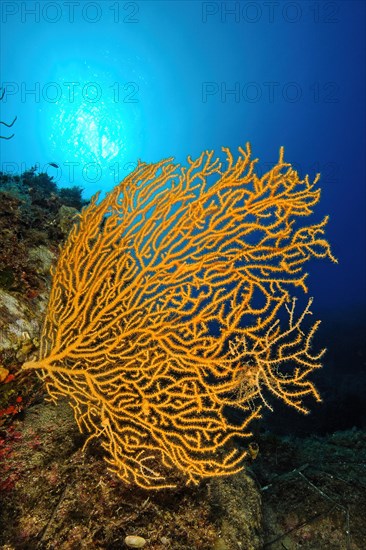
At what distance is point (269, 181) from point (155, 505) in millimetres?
3480

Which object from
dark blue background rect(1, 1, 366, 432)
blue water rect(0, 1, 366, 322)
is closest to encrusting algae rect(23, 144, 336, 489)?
dark blue background rect(1, 1, 366, 432)

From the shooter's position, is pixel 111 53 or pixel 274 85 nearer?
pixel 111 53

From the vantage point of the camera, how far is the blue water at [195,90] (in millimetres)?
60094

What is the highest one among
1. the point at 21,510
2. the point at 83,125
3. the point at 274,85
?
the point at 274,85

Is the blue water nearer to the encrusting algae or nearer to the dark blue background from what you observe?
the dark blue background

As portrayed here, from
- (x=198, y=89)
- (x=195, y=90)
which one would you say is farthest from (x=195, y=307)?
(x=198, y=89)

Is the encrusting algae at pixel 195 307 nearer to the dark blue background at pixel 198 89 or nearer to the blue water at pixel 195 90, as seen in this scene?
the dark blue background at pixel 198 89

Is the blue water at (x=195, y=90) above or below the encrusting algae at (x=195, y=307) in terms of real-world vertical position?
above

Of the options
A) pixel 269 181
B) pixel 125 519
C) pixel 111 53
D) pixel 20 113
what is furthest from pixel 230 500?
A: pixel 20 113

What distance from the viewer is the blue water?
60.1 meters

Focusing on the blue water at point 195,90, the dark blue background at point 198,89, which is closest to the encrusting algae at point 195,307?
the dark blue background at point 198,89

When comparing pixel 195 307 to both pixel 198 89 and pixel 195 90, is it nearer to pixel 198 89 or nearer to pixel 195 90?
pixel 195 90

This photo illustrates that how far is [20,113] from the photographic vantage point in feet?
226

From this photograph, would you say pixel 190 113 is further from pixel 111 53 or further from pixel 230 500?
pixel 230 500
